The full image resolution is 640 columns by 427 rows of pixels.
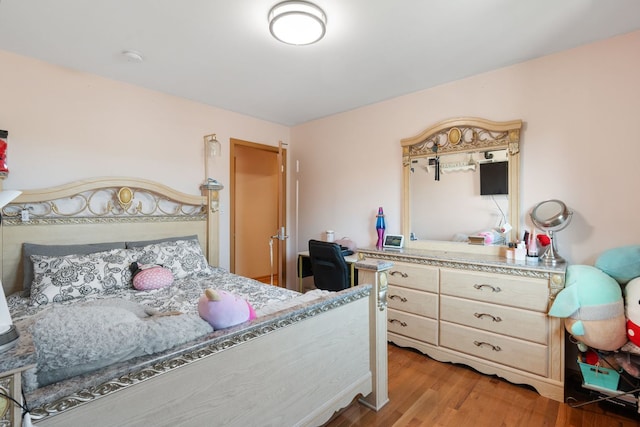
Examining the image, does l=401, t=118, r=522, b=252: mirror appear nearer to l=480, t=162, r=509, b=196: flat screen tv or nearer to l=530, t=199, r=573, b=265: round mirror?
l=480, t=162, r=509, b=196: flat screen tv

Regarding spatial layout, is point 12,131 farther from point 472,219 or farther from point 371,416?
point 472,219

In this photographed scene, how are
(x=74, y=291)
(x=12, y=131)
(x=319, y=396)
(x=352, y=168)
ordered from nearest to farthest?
(x=319, y=396) < (x=74, y=291) < (x=12, y=131) < (x=352, y=168)

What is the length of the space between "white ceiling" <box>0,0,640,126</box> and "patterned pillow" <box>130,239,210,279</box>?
1.49m

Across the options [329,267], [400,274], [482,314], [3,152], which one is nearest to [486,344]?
[482,314]

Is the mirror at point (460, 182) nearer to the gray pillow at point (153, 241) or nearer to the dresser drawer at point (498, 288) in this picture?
the dresser drawer at point (498, 288)

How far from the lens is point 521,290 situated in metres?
2.06

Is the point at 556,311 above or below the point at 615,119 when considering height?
below

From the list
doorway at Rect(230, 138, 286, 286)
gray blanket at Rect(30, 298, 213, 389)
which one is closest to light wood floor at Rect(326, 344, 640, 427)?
gray blanket at Rect(30, 298, 213, 389)

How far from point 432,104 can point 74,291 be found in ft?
10.8

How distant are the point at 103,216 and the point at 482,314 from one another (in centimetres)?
319

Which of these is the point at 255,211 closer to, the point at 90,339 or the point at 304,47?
the point at 304,47

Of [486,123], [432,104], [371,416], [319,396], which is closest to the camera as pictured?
[319,396]

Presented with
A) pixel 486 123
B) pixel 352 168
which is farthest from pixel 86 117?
pixel 486 123

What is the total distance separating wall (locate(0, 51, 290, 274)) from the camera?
7.50 feet
